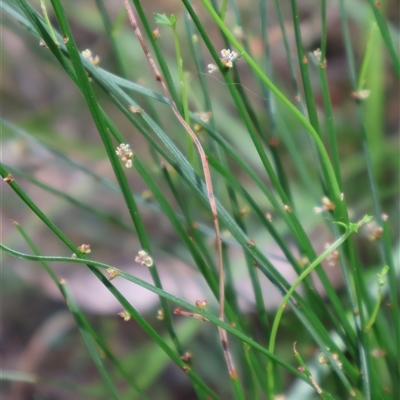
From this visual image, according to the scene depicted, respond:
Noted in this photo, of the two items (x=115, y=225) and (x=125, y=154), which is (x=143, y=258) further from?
(x=115, y=225)

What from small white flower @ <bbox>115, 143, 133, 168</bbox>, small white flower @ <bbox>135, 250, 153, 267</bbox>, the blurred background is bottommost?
small white flower @ <bbox>135, 250, 153, 267</bbox>

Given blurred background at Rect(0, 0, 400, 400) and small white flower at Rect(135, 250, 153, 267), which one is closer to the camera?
small white flower at Rect(135, 250, 153, 267)

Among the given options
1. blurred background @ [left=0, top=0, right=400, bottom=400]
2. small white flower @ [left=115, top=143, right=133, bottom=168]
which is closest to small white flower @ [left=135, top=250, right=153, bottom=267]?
small white flower @ [left=115, top=143, right=133, bottom=168]

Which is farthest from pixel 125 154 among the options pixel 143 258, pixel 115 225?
pixel 115 225

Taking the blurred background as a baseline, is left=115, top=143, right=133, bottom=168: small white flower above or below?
below

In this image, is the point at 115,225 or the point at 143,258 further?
the point at 115,225

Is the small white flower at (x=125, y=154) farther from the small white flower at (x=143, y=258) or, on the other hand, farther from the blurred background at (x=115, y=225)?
the blurred background at (x=115, y=225)

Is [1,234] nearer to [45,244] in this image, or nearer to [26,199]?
[45,244]

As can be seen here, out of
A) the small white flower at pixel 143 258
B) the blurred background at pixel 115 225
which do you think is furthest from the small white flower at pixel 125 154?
the blurred background at pixel 115 225

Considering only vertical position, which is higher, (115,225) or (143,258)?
(115,225)

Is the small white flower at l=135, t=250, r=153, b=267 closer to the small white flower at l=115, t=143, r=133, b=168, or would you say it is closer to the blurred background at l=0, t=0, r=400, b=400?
the small white flower at l=115, t=143, r=133, b=168

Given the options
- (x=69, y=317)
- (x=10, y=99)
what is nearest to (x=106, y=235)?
(x=69, y=317)
